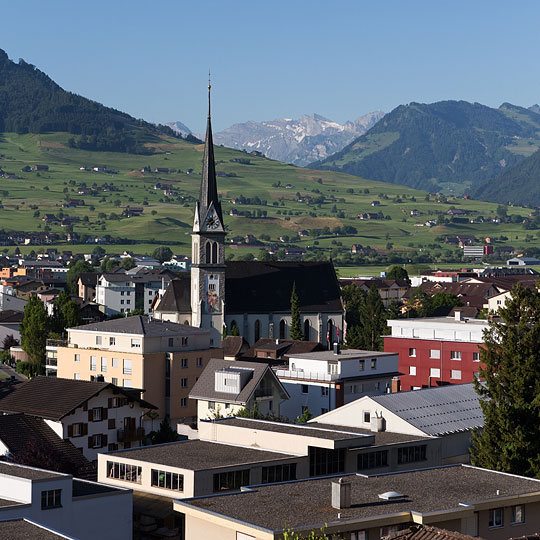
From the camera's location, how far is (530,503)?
36031mm

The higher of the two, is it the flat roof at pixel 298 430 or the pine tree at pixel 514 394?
the pine tree at pixel 514 394

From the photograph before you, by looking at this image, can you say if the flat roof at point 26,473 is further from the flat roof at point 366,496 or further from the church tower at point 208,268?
the church tower at point 208,268

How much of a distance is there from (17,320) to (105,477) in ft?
298

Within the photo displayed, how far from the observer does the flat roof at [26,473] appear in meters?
38.4

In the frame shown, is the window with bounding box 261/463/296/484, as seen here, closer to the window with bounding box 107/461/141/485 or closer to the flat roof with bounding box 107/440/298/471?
the flat roof with bounding box 107/440/298/471

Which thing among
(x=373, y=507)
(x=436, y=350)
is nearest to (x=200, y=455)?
(x=373, y=507)

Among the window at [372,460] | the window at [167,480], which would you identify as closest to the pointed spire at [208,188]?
the window at [372,460]

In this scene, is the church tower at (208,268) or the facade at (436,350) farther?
the church tower at (208,268)

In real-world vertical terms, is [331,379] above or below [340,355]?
below

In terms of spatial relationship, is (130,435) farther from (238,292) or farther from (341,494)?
(238,292)

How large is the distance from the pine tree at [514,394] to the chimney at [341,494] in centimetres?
1095

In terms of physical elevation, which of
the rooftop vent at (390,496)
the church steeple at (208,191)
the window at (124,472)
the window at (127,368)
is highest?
the church steeple at (208,191)

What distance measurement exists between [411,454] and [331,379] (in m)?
24.6

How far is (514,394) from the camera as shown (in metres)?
43.3
